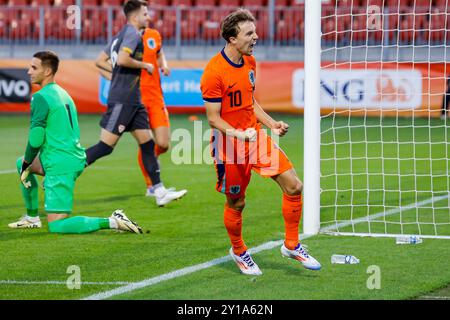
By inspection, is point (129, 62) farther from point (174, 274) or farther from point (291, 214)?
point (174, 274)

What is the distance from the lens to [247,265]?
6.98 metres

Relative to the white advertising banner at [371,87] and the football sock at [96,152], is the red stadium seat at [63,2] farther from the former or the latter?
the football sock at [96,152]

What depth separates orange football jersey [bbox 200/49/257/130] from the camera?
684 cm

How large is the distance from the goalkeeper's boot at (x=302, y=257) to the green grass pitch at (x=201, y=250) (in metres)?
0.06

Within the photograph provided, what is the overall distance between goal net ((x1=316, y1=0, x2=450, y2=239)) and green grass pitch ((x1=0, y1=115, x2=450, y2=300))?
0.07 metres

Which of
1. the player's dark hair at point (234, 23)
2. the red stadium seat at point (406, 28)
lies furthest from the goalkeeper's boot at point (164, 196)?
the red stadium seat at point (406, 28)

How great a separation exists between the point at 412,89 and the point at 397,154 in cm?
582

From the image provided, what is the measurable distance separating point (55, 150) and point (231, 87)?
223cm

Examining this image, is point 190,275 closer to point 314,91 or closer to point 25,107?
point 314,91

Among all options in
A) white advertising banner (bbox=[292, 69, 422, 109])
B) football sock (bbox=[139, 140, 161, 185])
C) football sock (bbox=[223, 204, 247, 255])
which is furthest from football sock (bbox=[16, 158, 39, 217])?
white advertising banner (bbox=[292, 69, 422, 109])

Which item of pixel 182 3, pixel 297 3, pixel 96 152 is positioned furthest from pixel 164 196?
pixel 182 3

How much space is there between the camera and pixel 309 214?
8742mm
